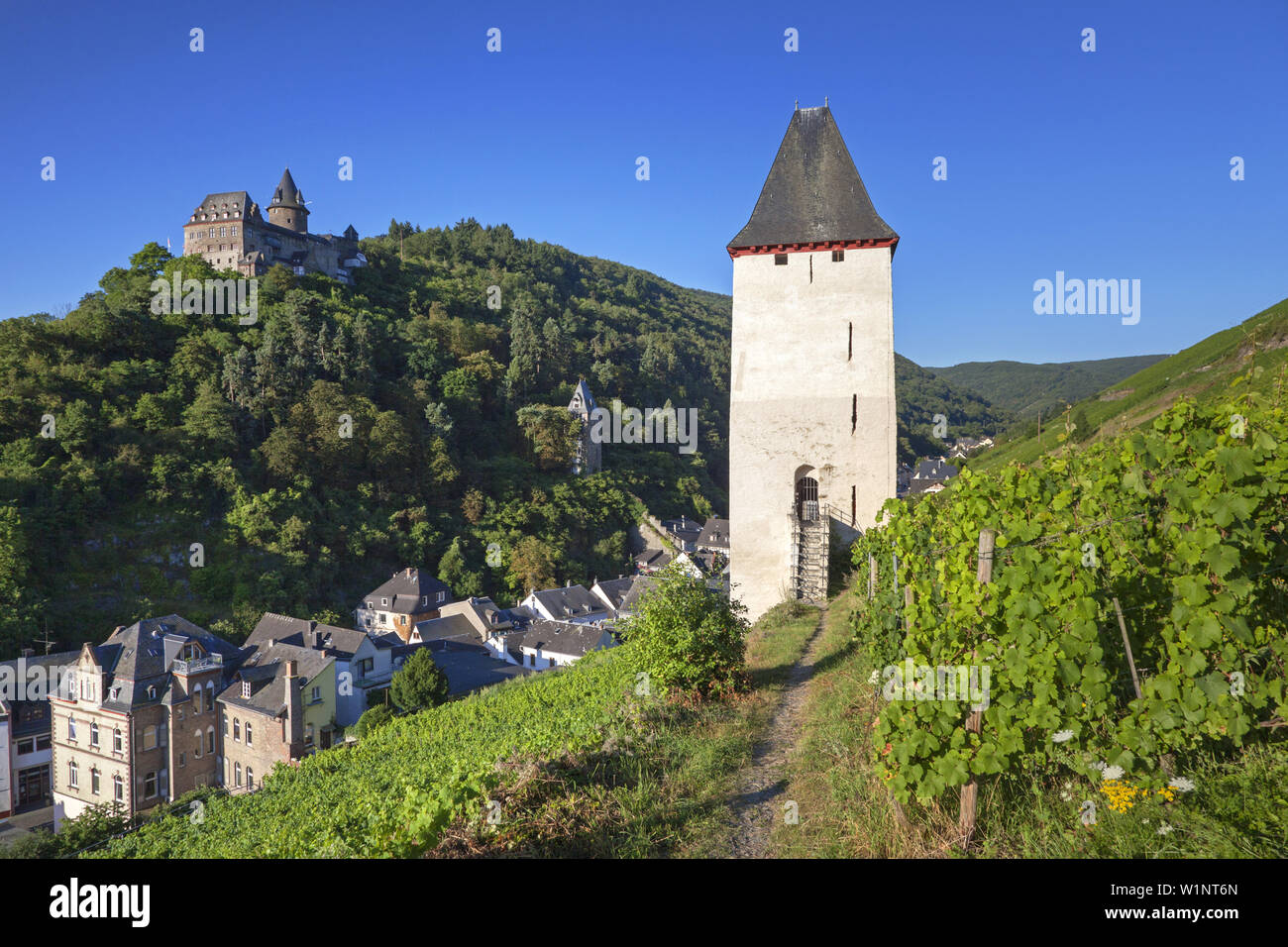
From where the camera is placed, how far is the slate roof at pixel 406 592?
45.3 meters

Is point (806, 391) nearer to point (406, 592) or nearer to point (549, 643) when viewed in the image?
point (549, 643)

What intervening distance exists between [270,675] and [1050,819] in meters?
30.3

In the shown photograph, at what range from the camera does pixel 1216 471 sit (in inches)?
161

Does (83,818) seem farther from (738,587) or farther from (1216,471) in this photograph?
(1216,471)

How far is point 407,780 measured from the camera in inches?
328

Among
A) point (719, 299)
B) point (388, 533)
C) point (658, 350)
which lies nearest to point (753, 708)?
point (388, 533)

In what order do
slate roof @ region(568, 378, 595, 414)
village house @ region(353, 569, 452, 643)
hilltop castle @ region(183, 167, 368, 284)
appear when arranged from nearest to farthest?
village house @ region(353, 569, 452, 643), hilltop castle @ region(183, 167, 368, 284), slate roof @ region(568, 378, 595, 414)

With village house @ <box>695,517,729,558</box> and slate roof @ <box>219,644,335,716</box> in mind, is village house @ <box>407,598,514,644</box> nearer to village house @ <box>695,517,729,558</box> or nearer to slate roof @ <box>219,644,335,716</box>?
slate roof @ <box>219,644,335,716</box>

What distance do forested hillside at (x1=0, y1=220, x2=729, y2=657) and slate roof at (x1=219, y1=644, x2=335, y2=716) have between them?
28.5 feet

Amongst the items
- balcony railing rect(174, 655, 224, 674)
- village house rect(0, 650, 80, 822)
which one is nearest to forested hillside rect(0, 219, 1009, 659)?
village house rect(0, 650, 80, 822)

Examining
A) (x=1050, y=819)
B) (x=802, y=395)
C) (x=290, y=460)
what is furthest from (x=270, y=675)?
(x=1050, y=819)

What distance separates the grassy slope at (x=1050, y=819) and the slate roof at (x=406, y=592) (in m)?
43.1

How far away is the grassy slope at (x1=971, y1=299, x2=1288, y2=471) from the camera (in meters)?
25.6

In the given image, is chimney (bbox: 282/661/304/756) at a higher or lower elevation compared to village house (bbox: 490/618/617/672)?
higher
